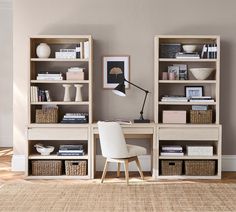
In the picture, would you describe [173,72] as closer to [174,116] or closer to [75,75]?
[174,116]

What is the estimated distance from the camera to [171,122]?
5242mm

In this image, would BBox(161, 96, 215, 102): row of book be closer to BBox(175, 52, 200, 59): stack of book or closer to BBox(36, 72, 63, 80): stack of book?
BBox(175, 52, 200, 59): stack of book

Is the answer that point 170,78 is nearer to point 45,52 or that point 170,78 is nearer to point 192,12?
point 192,12

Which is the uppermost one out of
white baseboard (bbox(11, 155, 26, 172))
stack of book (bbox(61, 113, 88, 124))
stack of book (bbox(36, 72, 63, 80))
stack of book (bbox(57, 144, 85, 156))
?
stack of book (bbox(36, 72, 63, 80))

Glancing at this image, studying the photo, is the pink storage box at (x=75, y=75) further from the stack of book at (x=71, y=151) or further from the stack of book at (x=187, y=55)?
the stack of book at (x=187, y=55)

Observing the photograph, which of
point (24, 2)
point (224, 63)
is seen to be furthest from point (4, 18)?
point (224, 63)

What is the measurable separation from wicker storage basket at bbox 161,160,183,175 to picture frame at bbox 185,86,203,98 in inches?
36.3

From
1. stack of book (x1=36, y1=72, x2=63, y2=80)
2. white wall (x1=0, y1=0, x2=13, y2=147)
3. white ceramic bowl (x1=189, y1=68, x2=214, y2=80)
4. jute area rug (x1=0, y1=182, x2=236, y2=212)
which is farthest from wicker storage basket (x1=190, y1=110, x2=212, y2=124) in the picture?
white wall (x1=0, y1=0, x2=13, y2=147)

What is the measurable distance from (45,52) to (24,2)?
816mm

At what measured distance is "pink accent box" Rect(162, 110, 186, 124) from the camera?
5246 mm

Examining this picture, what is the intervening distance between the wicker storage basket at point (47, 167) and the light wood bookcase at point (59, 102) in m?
0.04

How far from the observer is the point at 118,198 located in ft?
12.3

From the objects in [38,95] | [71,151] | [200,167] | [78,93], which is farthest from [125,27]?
[200,167]

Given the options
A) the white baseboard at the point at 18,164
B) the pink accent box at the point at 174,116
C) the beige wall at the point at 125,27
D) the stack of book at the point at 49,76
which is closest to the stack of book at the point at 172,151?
the pink accent box at the point at 174,116
